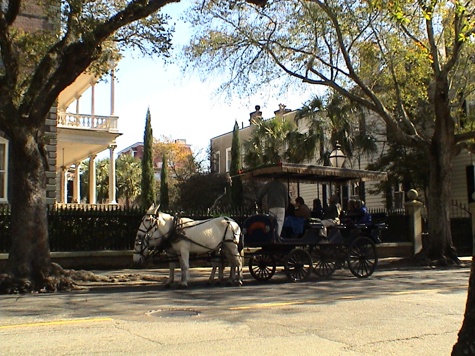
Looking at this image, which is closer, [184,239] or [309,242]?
[184,239]

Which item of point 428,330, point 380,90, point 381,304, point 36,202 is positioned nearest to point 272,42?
point 380,90

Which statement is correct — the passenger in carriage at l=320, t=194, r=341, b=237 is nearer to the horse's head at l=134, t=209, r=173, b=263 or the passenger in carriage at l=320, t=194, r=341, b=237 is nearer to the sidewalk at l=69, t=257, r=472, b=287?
the sidewalk at l=69, t=257, r=472, b=287

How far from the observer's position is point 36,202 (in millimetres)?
12867

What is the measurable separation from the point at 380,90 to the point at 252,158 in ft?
44.5

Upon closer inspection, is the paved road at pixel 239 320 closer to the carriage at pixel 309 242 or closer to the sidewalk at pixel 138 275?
the carriage at pixel 309 242

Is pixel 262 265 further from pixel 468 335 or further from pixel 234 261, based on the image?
pixel 468 335

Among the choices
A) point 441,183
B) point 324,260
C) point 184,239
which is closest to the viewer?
point 184,239

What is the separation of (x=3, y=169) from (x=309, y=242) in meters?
13.4

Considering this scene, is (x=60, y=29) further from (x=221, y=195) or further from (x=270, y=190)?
(x=221, y=195)

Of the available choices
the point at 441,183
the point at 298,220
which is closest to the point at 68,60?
the point at 298,220

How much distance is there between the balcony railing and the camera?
2933 centimetres

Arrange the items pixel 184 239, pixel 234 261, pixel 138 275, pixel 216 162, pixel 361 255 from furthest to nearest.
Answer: pixel 216 162
pixel 138 275
pixel 361 255
pixel 234 261
pixel 184 239

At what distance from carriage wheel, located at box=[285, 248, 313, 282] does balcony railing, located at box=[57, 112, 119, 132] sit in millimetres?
18784

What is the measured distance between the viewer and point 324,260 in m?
14.6
